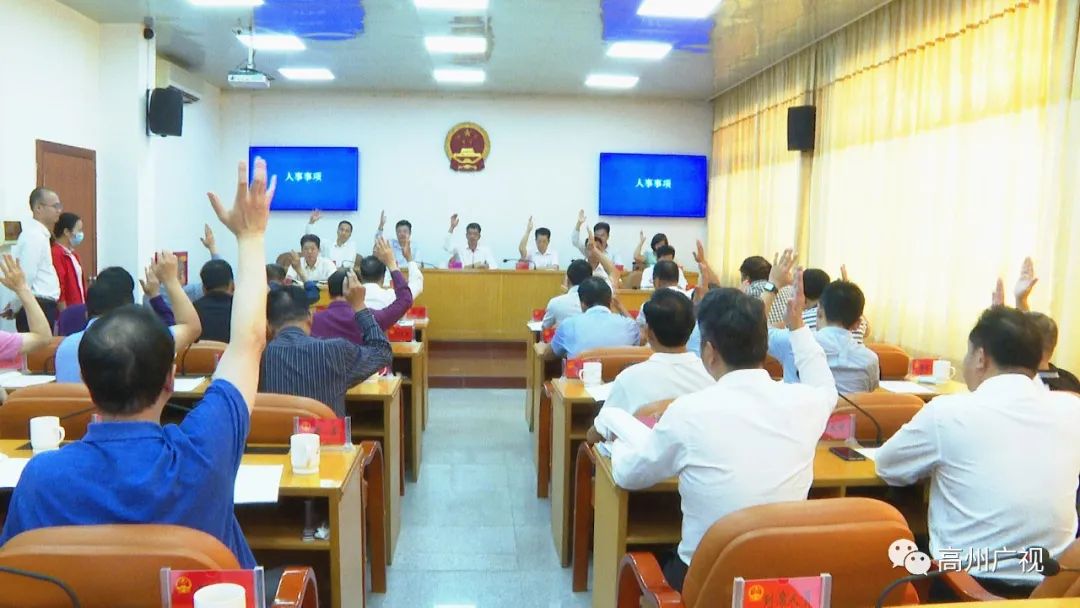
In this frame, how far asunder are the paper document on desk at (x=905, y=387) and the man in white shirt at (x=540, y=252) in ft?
20.0

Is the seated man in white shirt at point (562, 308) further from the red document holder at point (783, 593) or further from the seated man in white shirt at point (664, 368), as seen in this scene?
the red document holder at point (783, 593)

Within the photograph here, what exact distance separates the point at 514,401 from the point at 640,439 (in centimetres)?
465

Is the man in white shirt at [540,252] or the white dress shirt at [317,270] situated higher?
the man in white shirt at [540,252]

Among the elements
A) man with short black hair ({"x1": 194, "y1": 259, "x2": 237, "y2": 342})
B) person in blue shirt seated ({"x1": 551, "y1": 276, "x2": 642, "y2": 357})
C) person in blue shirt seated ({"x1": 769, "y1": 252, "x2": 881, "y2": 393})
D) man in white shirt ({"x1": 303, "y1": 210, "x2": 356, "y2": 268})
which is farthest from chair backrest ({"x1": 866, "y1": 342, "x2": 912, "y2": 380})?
man in white shirt ({"x1": 303, "y1": 210, "x2": 356, "y2": 268})

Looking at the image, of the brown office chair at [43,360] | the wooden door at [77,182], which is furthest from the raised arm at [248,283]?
the wooden door at [77,182]

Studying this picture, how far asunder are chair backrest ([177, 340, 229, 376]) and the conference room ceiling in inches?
131

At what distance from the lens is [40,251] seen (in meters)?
5.56

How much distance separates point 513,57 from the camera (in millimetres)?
8273

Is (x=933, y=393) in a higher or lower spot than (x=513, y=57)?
lower

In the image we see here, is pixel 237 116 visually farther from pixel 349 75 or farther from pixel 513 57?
pixel 513 57

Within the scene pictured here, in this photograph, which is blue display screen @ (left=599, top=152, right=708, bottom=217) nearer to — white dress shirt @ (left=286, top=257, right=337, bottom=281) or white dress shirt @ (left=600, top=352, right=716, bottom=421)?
white dress shirt @ (left=286, top=257, right=337, bottom=281)

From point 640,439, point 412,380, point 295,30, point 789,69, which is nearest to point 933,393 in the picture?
point 640,439

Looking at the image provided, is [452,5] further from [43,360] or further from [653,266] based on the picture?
[43,360]

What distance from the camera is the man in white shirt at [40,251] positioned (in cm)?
555
